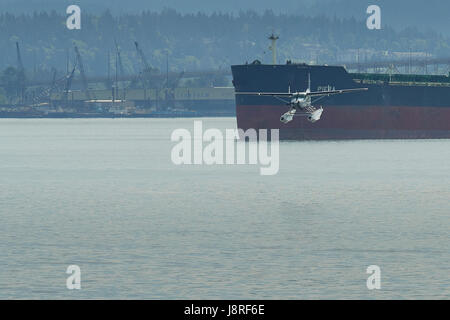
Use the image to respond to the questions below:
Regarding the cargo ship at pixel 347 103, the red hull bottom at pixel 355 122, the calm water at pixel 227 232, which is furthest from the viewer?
the red hull bottom at pixel 355 122

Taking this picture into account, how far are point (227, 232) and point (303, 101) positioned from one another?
2015 inches

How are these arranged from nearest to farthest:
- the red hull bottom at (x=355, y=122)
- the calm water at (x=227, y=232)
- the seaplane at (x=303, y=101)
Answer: the calm water at (x=227, y=232), the seaplane at (x=303, y=101), the red hull bottom at (x=355, y=122)

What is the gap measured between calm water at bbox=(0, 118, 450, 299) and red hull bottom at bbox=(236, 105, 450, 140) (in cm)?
2710

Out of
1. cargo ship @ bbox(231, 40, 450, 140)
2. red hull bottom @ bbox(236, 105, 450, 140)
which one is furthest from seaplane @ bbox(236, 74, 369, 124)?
red hull bottom @ bbox(236, 105, 450, 140)

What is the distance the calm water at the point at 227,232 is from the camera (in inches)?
1236

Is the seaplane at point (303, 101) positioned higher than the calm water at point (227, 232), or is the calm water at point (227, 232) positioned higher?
the seaplane at point (303, 101)

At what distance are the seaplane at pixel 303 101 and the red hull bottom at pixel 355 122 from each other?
4.06 ft

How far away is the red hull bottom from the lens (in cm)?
10250

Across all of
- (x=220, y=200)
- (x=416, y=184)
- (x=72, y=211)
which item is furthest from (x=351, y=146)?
(x=72, y=211)

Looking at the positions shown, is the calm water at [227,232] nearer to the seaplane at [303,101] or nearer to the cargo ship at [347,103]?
the seaplane at [303,101]

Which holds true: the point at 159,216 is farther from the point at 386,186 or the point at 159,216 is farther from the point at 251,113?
the point at 251,113

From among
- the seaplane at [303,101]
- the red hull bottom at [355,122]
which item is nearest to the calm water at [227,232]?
the seaplane at [303,101]
